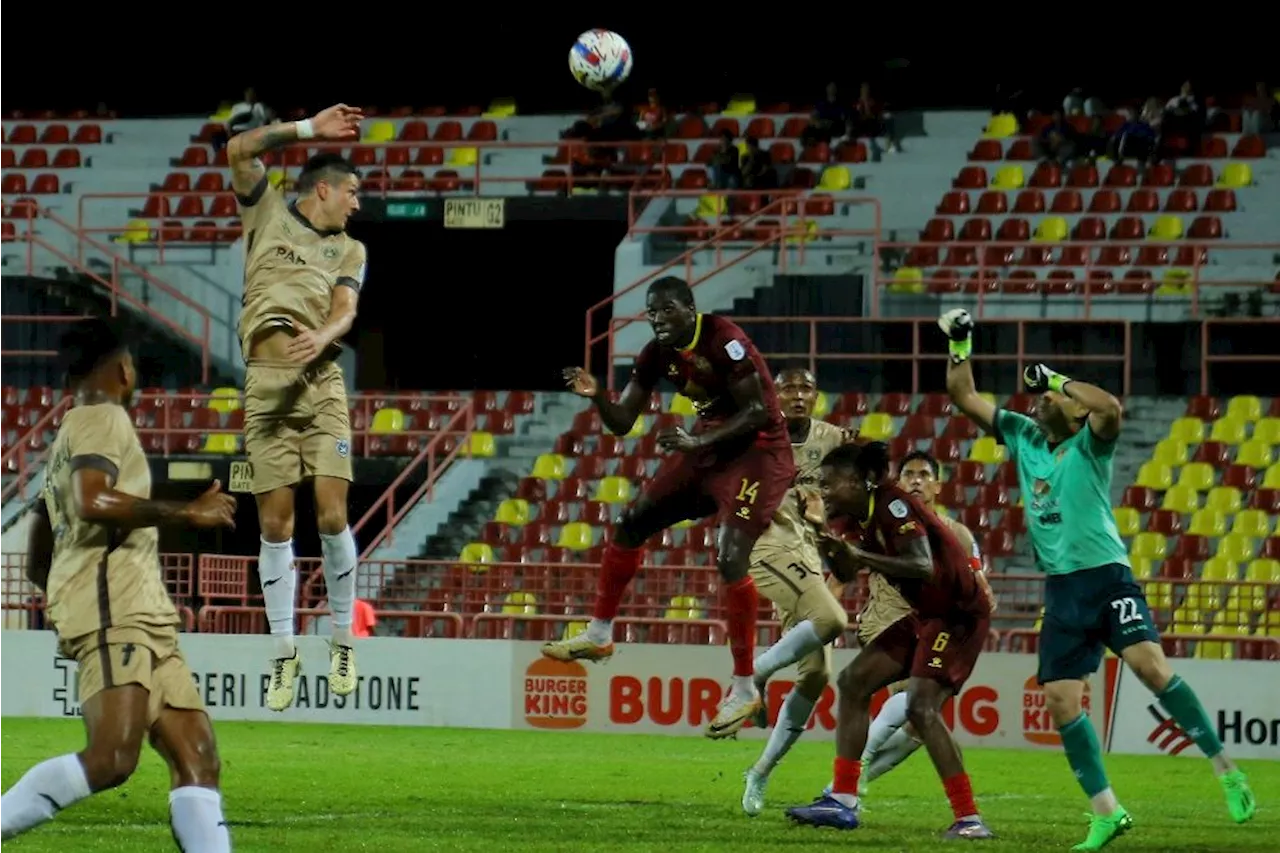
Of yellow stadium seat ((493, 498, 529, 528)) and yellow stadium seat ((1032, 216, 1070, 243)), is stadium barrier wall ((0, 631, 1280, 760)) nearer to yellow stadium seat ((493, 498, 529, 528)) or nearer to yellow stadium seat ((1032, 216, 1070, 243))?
yellow stadium seat ((493, 498, 529, 528))

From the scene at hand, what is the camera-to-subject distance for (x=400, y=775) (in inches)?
569

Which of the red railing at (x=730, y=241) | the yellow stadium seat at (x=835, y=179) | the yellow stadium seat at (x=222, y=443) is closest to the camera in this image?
the red railing at (x=730, y=241)

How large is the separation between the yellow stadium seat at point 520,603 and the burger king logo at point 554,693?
1.81 feet

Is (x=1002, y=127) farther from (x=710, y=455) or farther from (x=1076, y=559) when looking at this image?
(x=1076, y=559)

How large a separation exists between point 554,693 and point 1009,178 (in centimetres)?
1130

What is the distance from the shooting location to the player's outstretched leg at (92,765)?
25.3 ft

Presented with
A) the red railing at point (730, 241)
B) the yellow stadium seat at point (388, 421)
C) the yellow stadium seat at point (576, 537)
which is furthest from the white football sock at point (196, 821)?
the yellow stadium seat at point (388, 421)

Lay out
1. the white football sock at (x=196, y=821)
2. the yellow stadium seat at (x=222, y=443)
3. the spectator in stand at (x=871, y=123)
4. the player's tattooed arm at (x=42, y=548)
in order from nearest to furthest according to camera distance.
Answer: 1. the white football sock at (x=196, y=821)
2. the player's tattooed arm at (x=42, y=548)
3. the yellow stadium seat at (x=222, y=443)
4. the spectator in stand at (x=871, y=123)

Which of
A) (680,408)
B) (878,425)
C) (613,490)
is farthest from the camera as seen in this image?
(680,408)

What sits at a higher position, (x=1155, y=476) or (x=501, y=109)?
(x=501, y=109)

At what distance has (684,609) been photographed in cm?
2047

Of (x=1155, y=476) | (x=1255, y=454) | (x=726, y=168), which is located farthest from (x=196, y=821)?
(x=726, y=168)

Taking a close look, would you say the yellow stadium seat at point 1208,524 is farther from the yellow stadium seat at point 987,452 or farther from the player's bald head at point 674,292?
the player's bald head at point 674,292

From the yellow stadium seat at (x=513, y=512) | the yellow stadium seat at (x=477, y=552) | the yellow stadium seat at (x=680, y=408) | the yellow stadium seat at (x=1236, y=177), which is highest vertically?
the yellow stadium seat at (x=1236, y=177)
